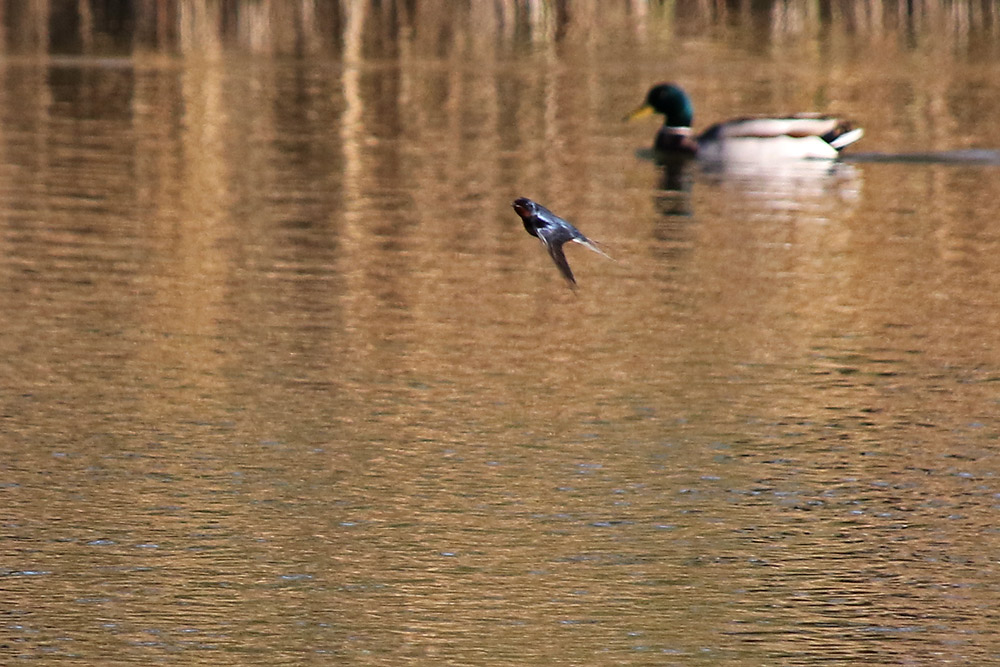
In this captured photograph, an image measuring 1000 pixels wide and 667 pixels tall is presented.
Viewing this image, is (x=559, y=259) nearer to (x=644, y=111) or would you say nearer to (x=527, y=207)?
(x=527, y=207)

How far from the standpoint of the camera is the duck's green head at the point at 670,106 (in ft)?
68.1

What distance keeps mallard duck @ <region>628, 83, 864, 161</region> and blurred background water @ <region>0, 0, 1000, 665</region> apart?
9.0 inches

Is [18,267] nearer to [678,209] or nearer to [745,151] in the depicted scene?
[678,209]

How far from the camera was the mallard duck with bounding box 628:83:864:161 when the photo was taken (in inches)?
779

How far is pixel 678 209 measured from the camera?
16.4 metres

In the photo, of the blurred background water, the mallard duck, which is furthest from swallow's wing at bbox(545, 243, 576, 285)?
the mallard duck

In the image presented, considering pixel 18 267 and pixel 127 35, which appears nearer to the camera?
pixel 18 267

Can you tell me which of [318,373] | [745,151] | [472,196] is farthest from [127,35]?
[318,373]

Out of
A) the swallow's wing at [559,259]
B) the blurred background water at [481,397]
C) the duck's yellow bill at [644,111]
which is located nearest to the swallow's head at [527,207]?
the swallow's wing at [559,259]

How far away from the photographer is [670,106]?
20.8 metres

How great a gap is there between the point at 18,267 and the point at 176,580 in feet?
20.8

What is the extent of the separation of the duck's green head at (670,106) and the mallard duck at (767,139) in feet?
0.94

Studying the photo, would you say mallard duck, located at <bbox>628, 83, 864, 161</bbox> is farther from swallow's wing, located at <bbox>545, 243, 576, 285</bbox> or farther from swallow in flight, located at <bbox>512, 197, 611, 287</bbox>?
swallow's wing, located at <bbox>545, 243, 576, 285</bbox>

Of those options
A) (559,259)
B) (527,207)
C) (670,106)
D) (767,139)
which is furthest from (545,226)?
(670,106)
